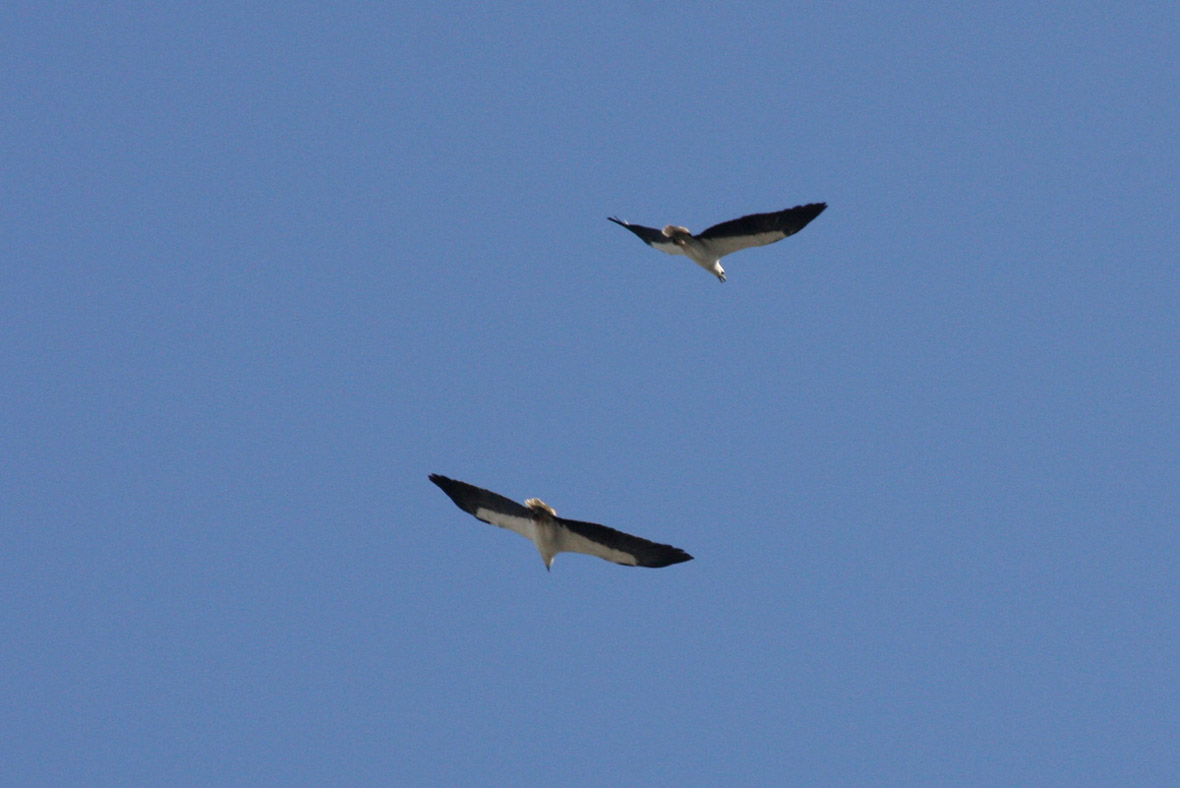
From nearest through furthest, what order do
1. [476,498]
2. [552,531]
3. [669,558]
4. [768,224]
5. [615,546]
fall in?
[669,558] → [615,546] → [552,531] → [476,498] → [768,224]

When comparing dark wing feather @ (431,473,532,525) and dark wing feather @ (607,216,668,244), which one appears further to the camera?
dark wing feather @ (607,216,668,244)

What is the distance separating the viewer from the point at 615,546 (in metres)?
27.3

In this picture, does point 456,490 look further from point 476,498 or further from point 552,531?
point 552,531

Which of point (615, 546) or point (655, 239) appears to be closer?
point (615, 546)

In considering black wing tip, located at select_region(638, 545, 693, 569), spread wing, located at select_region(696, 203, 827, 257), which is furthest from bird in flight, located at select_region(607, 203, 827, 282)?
black wing tip, located at select_region(638, 545, 693, 569)

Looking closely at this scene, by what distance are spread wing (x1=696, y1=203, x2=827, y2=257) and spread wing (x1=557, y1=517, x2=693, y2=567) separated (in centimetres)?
647

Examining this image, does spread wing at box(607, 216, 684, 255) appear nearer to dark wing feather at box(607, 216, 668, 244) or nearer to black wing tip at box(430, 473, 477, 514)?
dark wing feather at box(607, 216, 668, 244)

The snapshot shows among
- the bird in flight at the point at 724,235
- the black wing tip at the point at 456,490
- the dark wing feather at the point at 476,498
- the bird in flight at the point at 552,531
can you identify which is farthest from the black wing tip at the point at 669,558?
the bird in flight at the point at 724,235

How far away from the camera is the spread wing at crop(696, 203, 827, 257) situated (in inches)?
1175

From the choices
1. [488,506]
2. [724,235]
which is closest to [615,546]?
[488,506]

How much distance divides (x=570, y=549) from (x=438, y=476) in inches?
99.4

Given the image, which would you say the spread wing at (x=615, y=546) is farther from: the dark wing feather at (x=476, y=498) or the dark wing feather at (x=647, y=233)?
the dark wing feather at (x=647, y=233)

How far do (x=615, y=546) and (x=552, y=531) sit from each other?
133 centimetres

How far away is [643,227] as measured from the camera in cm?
3166
